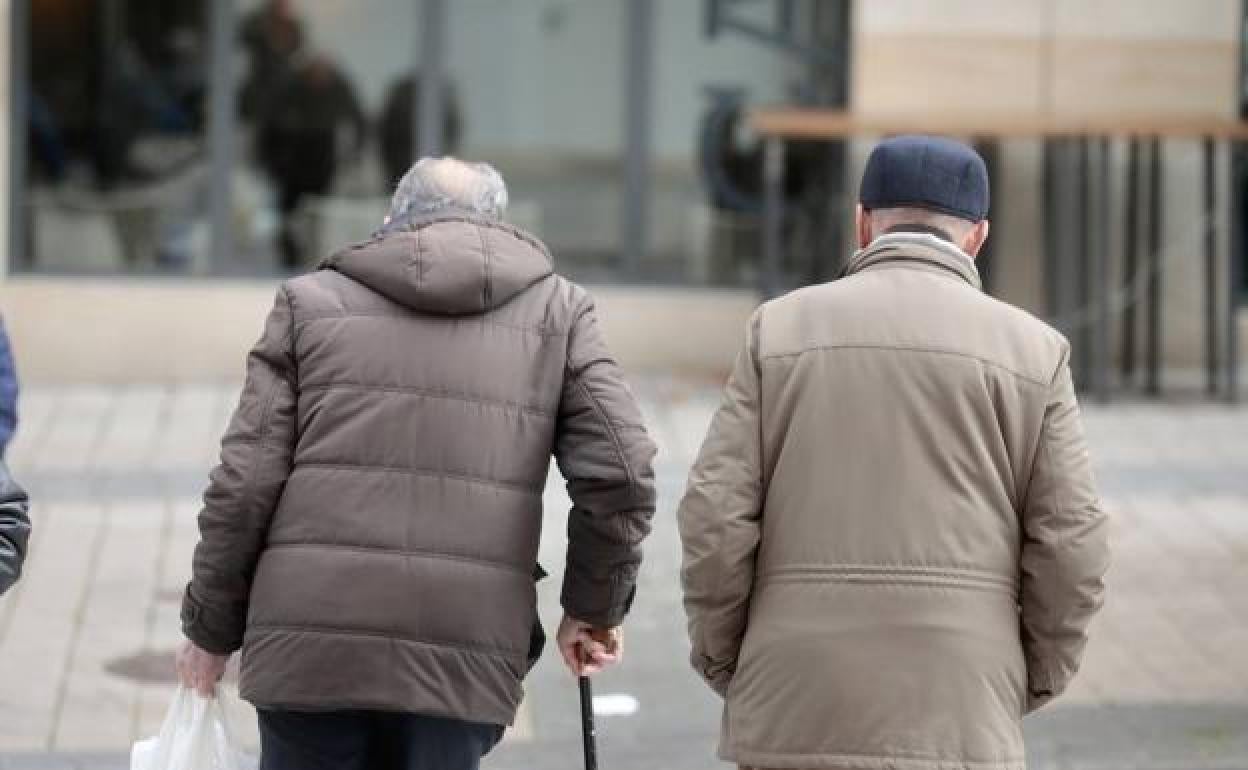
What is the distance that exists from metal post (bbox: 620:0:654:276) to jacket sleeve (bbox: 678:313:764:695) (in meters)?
9.14

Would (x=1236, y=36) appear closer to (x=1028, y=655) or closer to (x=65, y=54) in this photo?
(x=65, y=54)

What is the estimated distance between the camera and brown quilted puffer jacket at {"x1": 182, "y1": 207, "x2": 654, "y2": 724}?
4.39 meters

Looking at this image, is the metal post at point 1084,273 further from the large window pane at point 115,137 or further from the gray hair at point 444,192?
the gray hair at point 444,192

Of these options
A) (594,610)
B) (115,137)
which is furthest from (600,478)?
(115,137)

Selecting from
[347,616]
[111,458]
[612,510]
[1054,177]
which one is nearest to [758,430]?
[612,510]

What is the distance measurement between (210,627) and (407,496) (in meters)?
0.47

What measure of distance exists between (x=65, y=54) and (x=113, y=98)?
33cm

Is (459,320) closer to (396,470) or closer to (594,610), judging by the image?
(396,470)

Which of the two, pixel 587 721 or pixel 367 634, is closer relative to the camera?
pixel 367 634

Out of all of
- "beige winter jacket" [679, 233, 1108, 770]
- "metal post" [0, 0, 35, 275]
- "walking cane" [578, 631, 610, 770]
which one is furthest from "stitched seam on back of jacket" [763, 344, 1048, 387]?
"metal post" [0, 0, 35, 275]

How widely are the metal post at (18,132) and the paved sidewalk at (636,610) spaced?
1122 millimetres

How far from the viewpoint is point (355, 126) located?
1317cm

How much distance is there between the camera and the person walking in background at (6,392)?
208 inches

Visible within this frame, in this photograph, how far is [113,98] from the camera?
12922 millimetres
